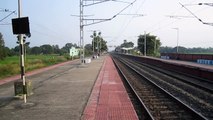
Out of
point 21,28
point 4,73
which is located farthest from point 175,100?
point 4,73

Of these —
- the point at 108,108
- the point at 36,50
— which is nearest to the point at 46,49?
the point at 36,50

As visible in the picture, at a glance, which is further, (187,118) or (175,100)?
(175,100)

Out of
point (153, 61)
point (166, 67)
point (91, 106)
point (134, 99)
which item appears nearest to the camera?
point (91, 106)


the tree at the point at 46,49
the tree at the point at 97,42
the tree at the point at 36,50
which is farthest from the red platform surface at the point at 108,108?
the tree at the point at 36,50

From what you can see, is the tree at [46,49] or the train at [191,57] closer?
the train at [191,57]

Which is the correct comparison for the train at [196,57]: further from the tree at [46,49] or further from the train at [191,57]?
the tree at [46,49]

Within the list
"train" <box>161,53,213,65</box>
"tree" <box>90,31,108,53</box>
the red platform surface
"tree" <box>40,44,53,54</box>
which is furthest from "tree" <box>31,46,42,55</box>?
the red platform surface

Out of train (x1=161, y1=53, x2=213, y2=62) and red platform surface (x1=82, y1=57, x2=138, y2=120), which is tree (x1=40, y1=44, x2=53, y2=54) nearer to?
train (x1=161, y1=53, x2=213, y2=62)

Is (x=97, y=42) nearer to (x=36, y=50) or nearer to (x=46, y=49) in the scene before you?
(x=46, y=49)

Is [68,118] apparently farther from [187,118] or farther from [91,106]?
[187,118]

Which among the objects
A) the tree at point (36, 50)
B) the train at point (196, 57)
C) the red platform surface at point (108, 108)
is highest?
the tree at point (36, 50)

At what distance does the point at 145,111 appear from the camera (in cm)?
1052

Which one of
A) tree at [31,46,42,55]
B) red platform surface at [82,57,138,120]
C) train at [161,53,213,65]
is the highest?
tree at [31,46,42,55]

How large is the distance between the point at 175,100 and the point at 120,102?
103 inches
